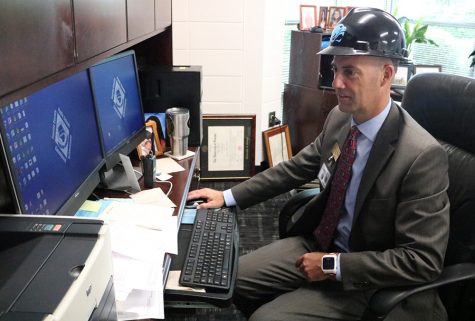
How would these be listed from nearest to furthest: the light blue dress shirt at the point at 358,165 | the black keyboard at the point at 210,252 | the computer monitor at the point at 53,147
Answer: the computer monitor at the point at 53,147
the black keyboard at the point at 210,252
the light blue dress shirt at the point at 358,165

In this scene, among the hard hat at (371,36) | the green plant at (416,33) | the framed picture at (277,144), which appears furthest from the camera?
the green plant at (416,33)

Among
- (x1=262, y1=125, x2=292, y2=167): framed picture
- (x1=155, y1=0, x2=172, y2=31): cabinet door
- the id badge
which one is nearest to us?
the id badge

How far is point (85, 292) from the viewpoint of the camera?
2.27 ft

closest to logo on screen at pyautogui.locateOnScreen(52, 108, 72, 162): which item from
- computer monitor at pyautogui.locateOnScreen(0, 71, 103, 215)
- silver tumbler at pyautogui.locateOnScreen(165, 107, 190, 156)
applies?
computer monitor at pyautogui.locateOnScreen(0, 71, 103, 215)

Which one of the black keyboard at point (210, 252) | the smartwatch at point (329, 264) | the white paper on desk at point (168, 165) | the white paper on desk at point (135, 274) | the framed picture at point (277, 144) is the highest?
the white paper on desk at point (168, 165)

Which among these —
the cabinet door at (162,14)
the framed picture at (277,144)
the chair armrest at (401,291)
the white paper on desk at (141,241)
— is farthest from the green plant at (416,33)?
the white paper on desk at (141,241)

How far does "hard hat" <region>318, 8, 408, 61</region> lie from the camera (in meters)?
1.43

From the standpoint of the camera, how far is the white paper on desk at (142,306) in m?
1.00

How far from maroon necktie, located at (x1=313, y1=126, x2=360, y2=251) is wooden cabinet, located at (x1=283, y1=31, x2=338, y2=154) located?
174 cm

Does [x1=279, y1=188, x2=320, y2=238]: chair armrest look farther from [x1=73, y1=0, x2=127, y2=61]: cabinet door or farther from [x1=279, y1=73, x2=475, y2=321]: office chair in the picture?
[x1=73, y1=0, x2=127, y2=61]: cabinet door

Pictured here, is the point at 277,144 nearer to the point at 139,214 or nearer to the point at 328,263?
the point at 328,263

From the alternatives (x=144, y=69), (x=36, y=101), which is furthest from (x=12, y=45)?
(x=144, y=69)

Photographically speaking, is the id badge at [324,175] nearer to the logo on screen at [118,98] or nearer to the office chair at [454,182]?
the office chair at [454,182]

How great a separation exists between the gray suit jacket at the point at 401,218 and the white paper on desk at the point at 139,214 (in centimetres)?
59
